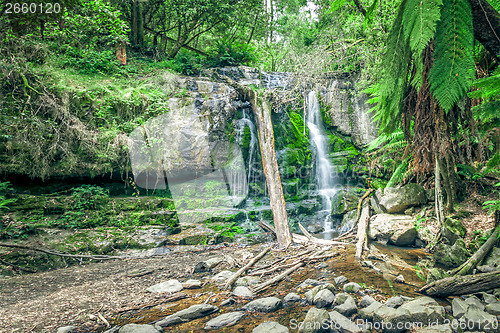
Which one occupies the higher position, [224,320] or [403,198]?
[403,198]

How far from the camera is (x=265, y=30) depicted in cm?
1480

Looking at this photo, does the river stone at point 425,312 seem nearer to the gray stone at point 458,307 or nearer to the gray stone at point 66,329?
the gray stone at point 458,307

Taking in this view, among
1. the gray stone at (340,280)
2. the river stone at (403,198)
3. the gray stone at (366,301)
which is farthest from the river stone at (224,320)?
the river stone at (403,198)

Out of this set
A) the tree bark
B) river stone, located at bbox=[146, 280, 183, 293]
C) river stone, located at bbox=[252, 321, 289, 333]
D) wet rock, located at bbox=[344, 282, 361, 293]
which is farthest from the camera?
river stone, located at bbox=[146, 280, 183, 293]

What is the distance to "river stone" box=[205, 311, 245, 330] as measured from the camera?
8.51 feet

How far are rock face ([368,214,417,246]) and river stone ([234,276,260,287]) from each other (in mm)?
3456

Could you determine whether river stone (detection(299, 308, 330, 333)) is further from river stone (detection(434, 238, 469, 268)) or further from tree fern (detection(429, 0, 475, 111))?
river stone (detection(434, 238, 469, 268))

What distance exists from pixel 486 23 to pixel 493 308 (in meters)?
2.68

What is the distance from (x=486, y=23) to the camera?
1.83 metres

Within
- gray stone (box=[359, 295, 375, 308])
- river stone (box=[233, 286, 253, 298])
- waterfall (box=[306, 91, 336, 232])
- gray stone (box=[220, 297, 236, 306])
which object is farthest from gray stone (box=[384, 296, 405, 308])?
waterfall (box=[306, 91, 336, 232])

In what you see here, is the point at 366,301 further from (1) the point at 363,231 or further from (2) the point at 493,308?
(1) the point at 363,231

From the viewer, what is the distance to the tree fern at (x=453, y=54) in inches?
65.5

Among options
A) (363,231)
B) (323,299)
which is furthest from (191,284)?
(363,231)

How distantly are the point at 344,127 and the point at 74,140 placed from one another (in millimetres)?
9865
